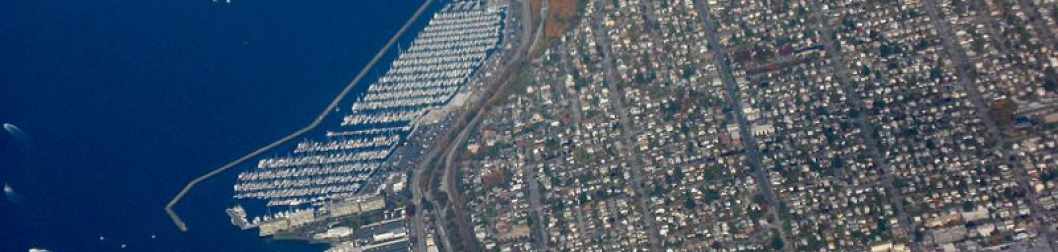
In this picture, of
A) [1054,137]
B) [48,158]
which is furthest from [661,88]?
[48,158]

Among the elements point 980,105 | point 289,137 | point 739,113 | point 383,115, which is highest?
point 383,115

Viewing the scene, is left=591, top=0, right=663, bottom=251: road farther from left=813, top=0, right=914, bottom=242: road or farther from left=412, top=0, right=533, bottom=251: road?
left=813, top=0, right=914, bottom=242: road

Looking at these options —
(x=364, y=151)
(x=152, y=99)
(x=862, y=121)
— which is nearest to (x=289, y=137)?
(x=364, y=151)

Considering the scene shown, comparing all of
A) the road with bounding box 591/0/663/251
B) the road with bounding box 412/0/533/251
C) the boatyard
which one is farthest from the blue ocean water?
the road with bounding box 591/0/663/251

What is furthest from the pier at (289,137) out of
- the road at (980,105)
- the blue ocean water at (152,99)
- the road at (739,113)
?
the road at (980,105)

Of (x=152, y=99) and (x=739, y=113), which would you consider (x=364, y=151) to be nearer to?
(x=152, y=99)
